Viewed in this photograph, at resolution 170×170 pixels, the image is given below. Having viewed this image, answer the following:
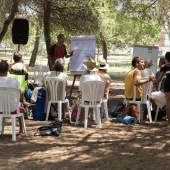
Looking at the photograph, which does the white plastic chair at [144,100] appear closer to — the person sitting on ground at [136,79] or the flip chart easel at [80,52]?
the person sitting on ground at [136,79]

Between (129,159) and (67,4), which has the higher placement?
(67,4)

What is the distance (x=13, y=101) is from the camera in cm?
648

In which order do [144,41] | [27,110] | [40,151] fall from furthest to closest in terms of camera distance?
1. [144,41]
2. [27,110]
3. [40,151]

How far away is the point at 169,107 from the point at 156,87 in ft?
5.64

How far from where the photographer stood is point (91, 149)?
606cm

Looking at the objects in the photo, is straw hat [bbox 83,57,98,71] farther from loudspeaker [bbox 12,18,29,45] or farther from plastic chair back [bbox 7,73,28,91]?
loudspeaker [bbox 12,18,29,45]

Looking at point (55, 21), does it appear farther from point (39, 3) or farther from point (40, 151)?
point (40, 151)

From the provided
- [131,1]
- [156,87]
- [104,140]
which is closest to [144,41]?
[131,1]

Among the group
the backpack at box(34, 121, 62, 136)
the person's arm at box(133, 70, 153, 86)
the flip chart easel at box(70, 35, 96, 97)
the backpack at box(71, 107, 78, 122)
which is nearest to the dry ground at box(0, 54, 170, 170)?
the backpack at box(34, 121, 62, 136)

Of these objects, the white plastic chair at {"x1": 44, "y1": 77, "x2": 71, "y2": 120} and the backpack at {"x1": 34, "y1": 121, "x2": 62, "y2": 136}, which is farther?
the white plastic chair at {"x1": 44, "y1": 77, "x2": 71, "y2": 120}

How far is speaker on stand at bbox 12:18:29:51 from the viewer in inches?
561

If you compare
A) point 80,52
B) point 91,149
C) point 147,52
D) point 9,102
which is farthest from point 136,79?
point 147,52

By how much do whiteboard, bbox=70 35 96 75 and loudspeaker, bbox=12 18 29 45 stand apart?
3837 mm

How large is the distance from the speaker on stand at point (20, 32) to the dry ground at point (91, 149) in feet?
21.9
